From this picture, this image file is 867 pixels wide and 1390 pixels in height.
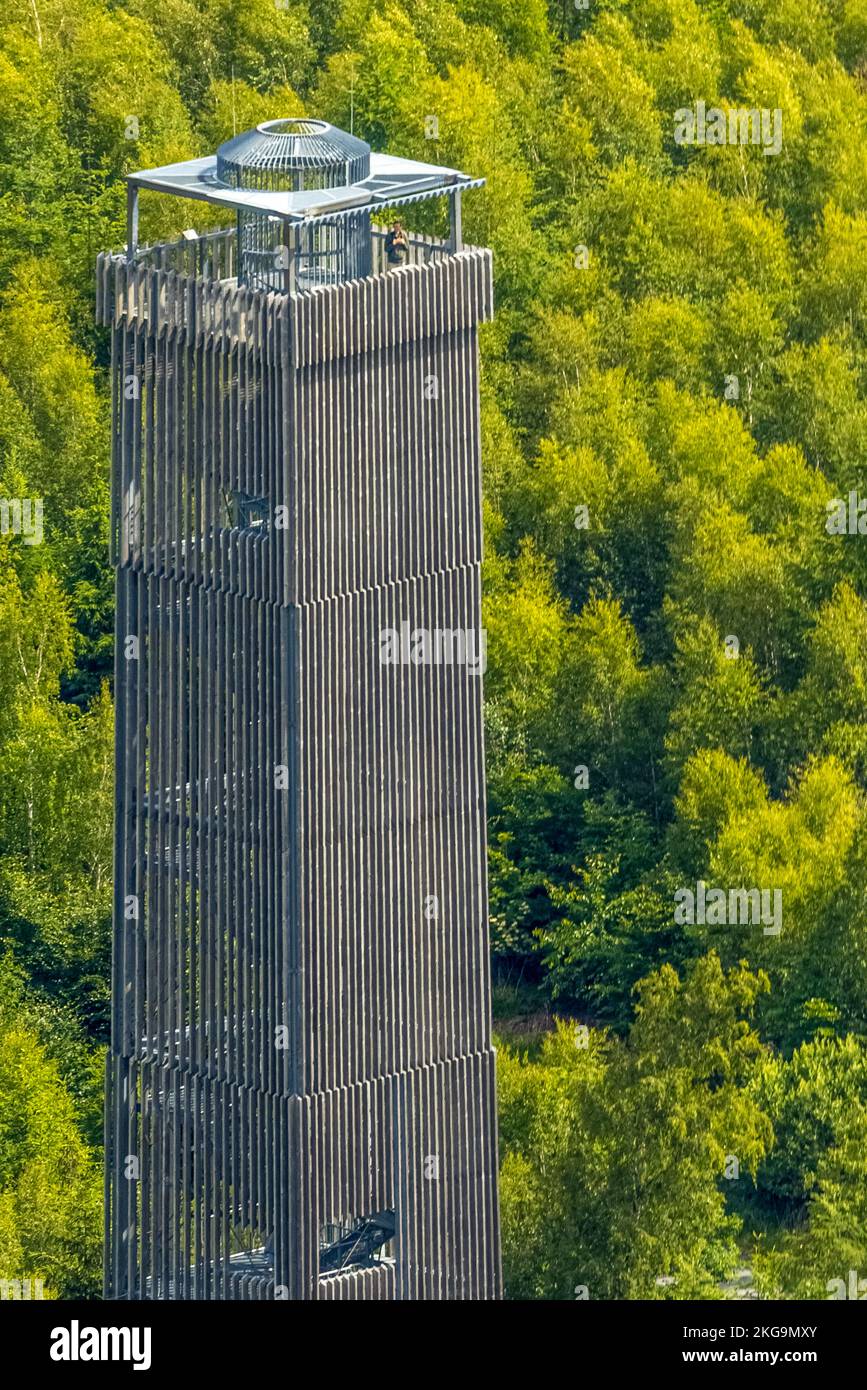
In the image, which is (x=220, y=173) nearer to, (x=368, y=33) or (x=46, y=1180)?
(x=46, y=1180)

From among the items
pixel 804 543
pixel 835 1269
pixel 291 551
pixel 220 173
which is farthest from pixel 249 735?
pixel 804 543

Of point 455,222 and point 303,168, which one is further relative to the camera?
point 455,222

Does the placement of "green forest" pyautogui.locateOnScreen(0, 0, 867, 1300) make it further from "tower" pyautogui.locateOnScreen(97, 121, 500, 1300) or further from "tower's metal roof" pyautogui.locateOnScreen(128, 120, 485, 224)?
"tower's metal roof" pyautogui.locateOnScreen(128, 120, 485, 224)

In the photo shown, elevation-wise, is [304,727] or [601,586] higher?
[601,586]

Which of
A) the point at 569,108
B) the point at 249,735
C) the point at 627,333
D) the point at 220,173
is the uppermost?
the point at 569,108

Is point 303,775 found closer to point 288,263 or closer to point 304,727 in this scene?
point 304,727

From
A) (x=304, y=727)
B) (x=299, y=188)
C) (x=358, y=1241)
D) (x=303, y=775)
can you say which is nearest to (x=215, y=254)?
(x=299, y=188)
